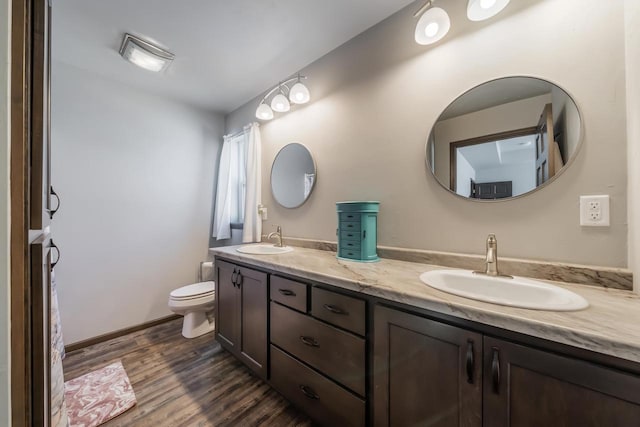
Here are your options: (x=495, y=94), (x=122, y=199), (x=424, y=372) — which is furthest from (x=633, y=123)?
(x=122, y=199)

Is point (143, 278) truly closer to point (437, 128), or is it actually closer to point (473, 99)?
point (437, 128)

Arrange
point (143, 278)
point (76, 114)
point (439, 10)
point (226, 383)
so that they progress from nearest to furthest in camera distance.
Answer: point (439, 10) < point (226, 383) < point (76, 114) < point (143, 278)

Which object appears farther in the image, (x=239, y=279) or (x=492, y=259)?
(x=239, y=279)

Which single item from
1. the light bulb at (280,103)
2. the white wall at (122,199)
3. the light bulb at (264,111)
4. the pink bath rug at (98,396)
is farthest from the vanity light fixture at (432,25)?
the pink bath rug at (98,396)

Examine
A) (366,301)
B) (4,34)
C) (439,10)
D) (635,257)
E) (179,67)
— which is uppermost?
(179,67)

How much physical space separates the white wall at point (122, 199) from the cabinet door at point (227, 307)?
101cm

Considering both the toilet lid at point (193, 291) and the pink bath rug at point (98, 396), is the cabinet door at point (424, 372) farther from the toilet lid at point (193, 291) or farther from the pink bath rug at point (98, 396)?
the toilet lid at point (193, 291)

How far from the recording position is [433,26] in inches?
48.1

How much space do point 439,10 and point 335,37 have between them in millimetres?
743

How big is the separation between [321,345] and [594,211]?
4.29 ft

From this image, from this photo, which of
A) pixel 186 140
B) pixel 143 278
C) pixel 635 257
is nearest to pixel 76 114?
pixel 186 140

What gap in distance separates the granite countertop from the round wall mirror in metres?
0.92

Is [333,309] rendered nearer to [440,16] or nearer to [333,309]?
[333,309]

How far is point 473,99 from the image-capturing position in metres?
1.22
